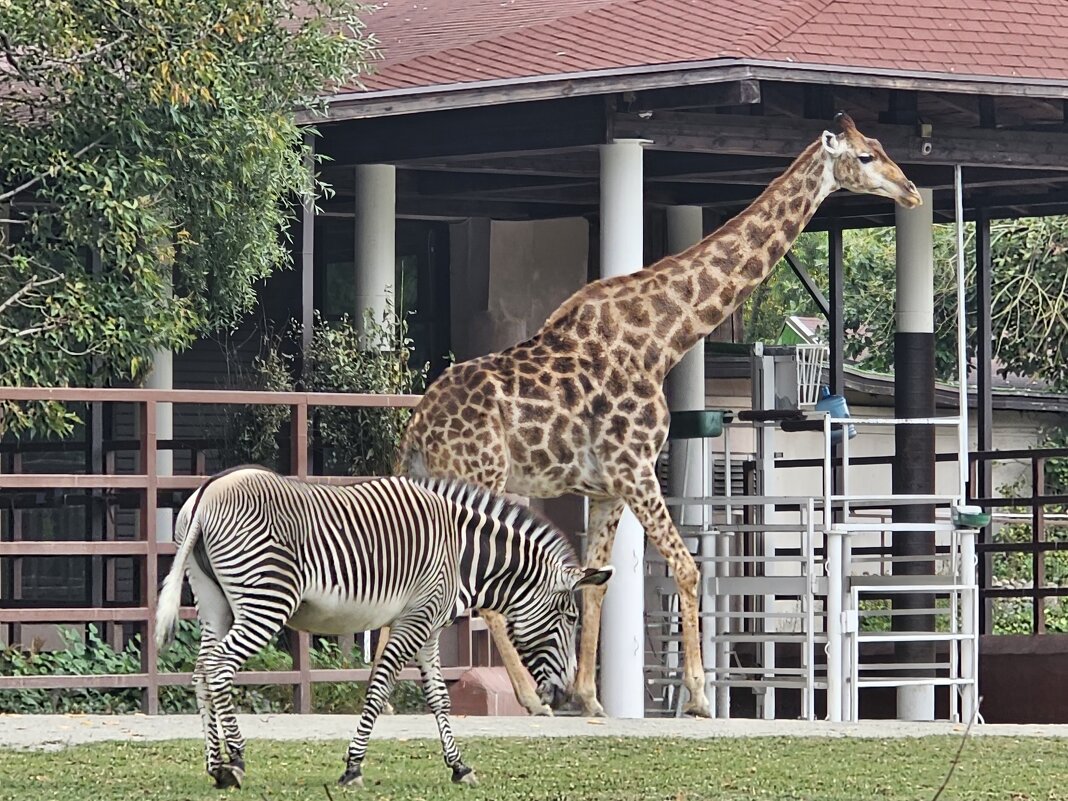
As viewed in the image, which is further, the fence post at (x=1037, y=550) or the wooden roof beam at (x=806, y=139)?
the fence post at (x=1037, y=550)

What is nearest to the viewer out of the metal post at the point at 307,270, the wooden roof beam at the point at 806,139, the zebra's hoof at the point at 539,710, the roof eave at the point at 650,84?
the zebra's hoof at the point at 539,710

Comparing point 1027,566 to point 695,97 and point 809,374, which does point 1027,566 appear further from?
point 695,97

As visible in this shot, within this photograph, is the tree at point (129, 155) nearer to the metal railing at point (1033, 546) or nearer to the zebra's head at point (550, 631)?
the zebra's head at point (550, 631)

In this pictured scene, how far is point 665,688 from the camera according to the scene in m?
15.9

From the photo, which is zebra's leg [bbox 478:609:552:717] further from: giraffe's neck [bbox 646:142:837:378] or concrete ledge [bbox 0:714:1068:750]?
giraffe's neck [bbox 646:142:837:378]

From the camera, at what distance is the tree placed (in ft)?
39.6

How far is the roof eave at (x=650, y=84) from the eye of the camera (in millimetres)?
12234

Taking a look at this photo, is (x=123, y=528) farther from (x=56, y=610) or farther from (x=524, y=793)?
(x=524, y=793)

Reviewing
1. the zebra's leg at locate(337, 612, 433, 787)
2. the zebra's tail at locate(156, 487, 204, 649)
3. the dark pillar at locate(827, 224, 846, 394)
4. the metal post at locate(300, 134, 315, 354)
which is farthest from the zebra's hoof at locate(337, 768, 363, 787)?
the dark pillar at locate(827, 224, 846, 394)

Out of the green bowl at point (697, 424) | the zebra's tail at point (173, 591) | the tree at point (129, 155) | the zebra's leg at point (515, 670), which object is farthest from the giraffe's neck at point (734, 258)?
the zebra's tail at point (173, 591)

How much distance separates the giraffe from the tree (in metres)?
1.94

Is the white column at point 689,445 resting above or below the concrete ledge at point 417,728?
above

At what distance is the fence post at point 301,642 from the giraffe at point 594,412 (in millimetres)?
736

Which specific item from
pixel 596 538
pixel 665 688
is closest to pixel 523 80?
pixel 596 538
